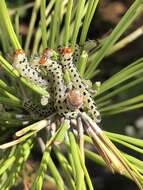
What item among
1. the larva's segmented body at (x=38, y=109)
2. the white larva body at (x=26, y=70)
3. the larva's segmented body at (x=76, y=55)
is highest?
the larva's segmented body at (x=76, y=55)

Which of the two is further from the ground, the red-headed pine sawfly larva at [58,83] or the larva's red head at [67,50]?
the larva's red head at [67,50]

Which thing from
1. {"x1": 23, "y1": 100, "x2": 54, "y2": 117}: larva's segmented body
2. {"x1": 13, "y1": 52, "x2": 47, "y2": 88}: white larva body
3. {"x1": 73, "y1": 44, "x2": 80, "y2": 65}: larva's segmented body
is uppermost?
{"x1": 73, "y1": 44, "x2": 80, "y2": 65}: larva's segmented body

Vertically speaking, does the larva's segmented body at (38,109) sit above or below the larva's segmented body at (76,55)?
below

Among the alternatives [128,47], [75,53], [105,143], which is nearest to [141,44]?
[128,47]

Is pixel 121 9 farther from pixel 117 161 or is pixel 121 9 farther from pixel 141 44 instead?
pixel 117 161

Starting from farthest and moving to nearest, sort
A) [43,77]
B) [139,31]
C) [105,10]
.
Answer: [105,10] → [139,31] → [43,77]

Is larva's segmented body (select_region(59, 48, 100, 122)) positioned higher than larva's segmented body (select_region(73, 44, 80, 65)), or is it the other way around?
larva's segmented body (select_region(73, 44, 80, 65))
